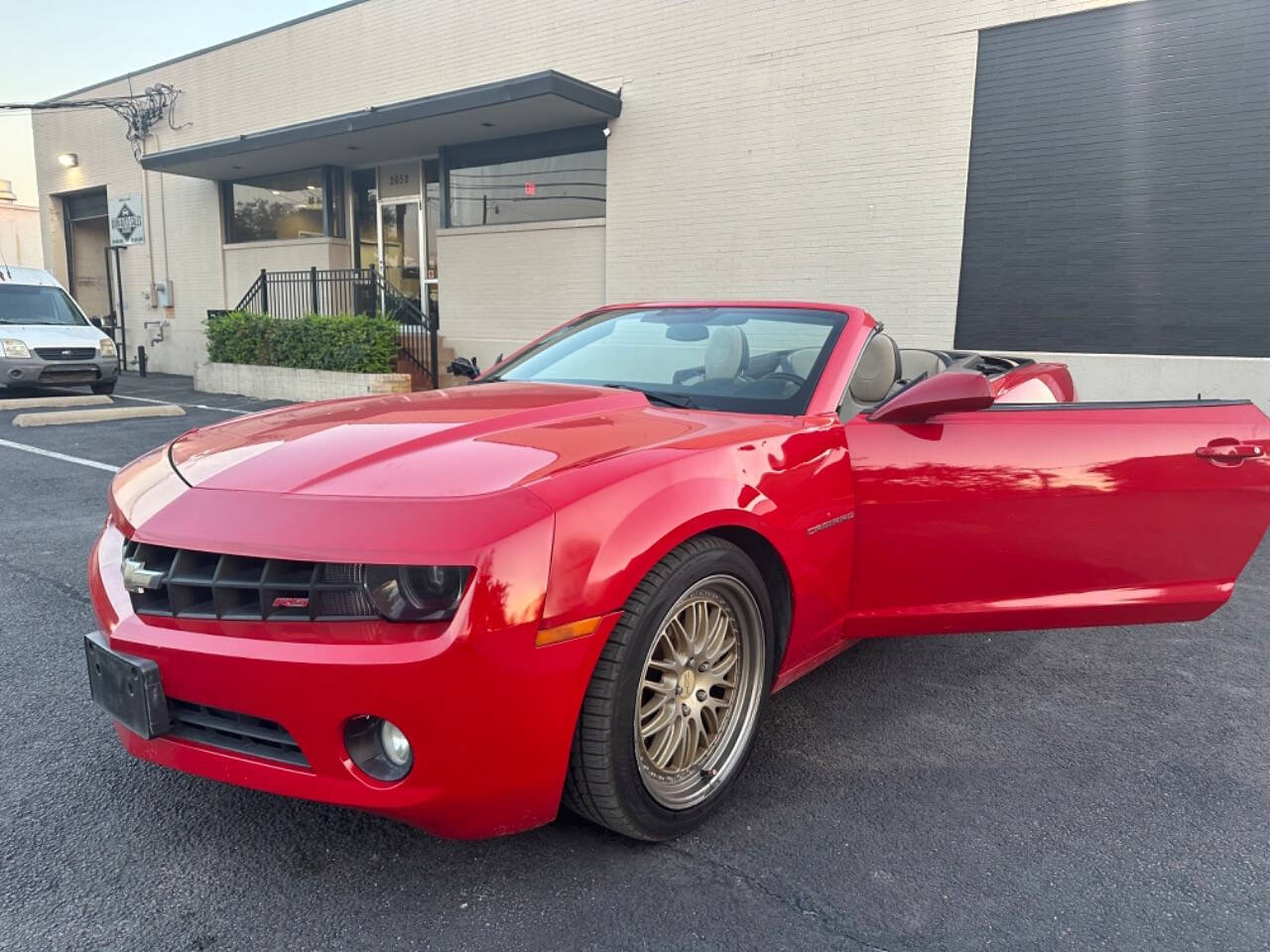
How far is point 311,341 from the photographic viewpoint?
1281 cm

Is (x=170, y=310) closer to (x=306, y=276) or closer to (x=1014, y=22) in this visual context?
(x=306, y=276)

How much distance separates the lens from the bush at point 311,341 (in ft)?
40.3

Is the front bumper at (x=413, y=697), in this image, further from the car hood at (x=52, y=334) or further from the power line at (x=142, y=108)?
the power line at (x=142, y=108)

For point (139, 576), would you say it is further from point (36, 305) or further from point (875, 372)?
point (36, 305)

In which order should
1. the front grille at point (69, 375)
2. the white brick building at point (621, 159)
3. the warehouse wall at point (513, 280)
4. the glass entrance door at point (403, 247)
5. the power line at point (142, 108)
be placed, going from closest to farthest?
1. the white brick building at point (621, 159)
2. the warehouse wall at point (513, 280)
3. the front grille at point (69, 375)
4. the glass entrance door at point (403, 247)
5. the power line at point (142, 108)

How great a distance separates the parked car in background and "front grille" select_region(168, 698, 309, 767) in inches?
501

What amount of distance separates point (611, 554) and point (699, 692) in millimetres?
615

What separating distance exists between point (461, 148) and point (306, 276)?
390cm

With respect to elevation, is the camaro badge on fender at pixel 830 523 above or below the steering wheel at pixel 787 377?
below

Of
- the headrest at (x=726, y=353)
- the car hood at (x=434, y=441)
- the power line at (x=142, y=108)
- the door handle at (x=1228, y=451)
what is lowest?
the door handle at (x=1228, y=451)

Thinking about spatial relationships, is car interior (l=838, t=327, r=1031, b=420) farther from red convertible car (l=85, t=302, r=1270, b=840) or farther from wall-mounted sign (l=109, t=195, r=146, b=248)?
wall-mounted sign (l=109, t=195, r=146, b=248)

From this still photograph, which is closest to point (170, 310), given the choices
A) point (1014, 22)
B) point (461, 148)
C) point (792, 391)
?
point (461, 148)

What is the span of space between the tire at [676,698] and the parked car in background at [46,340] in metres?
13.1

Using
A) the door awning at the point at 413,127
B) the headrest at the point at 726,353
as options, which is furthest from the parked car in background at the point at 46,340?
the headrest at the point at 726,353
